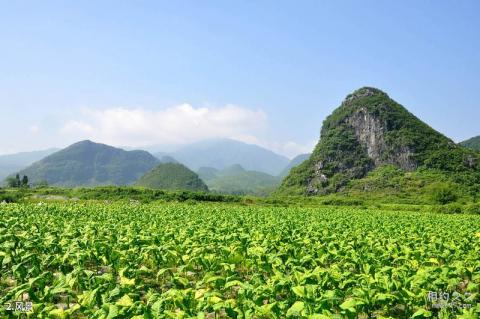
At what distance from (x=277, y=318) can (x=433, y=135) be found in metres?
201

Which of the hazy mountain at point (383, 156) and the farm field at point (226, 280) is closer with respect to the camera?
the farm field at point (226, 280)

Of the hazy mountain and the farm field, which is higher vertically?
the hazy mountain

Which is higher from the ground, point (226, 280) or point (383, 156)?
point (383, 156)

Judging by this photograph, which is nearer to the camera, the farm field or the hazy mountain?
the farm field

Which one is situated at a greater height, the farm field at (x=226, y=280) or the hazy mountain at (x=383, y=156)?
the hazy mountain at (x=383, y=156)

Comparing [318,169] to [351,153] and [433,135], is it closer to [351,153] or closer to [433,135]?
[351,153]

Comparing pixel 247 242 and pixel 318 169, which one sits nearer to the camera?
pixel 247 242

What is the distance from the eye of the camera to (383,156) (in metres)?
178

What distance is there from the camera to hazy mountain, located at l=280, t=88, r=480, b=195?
157 metres

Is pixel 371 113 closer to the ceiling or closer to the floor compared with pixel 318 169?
closer to the ceiling

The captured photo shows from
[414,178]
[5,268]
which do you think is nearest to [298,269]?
[5,268]

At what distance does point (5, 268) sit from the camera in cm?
1180

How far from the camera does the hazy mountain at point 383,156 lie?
15675 centimetres

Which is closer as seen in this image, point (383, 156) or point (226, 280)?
point (226, 280)
